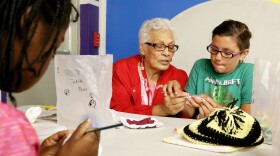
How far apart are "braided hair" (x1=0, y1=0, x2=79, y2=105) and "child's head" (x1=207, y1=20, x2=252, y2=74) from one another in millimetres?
1243

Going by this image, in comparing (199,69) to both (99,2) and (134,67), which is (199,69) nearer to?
(134,67)

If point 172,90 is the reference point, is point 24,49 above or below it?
above

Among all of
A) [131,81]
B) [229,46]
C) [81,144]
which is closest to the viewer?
[81,144]

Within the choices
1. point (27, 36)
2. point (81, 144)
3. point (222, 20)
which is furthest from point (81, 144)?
point (222, 20)

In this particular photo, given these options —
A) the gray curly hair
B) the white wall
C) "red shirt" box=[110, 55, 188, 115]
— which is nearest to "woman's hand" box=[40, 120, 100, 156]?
"red shirt" box=[110, 55, 188, 115]

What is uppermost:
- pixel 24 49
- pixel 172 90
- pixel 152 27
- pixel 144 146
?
pixel 152 27

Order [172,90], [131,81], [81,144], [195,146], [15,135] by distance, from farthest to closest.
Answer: [131,81], [172,90], [195,146], [81,144], [15,135]

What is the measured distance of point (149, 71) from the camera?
6.52 ft

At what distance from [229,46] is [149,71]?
1.65 ft

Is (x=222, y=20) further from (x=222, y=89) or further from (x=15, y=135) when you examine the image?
(x=15, y=135)

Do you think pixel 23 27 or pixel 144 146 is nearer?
pixel 23 27

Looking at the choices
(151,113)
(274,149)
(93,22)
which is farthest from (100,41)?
(274,149)

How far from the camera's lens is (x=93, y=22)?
2.69 m

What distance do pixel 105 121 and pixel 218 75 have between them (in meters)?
0.99
